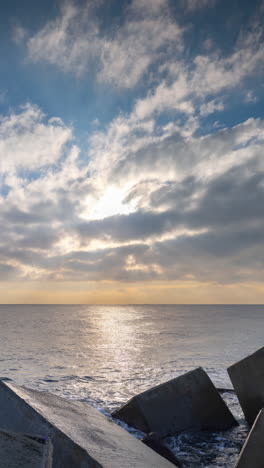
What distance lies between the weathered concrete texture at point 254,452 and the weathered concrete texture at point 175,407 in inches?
89.1

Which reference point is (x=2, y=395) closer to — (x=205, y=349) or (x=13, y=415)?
(x=13, y=415)

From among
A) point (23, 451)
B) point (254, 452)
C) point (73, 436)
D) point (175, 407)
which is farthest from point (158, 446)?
point (23, 451)

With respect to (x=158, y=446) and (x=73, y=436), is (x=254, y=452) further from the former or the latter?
(x=73, y=436)

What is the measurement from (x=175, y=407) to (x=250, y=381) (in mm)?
1329

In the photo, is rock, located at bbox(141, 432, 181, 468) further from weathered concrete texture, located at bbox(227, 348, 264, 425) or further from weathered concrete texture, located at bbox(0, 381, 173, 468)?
weathered concrete texture, located at bbox(227, 348, 264, 425)

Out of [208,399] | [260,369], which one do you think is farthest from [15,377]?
[260,369]

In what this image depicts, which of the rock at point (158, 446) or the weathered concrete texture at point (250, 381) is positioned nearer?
the rock at point (158, 446)

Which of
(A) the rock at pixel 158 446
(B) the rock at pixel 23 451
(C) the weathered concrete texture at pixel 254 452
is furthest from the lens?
(A) the rock at pixel 158 446

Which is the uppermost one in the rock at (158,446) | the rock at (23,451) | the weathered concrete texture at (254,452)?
the rock at (23,451)

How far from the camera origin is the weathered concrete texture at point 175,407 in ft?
18.3

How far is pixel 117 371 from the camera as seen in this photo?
14250 millimetres

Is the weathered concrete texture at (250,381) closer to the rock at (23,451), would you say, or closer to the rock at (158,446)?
the rock at (158,446)

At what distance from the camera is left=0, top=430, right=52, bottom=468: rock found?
181cm

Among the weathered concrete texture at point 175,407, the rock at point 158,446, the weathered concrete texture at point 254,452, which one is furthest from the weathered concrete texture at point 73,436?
the weathered concrete texture at point 175,407
